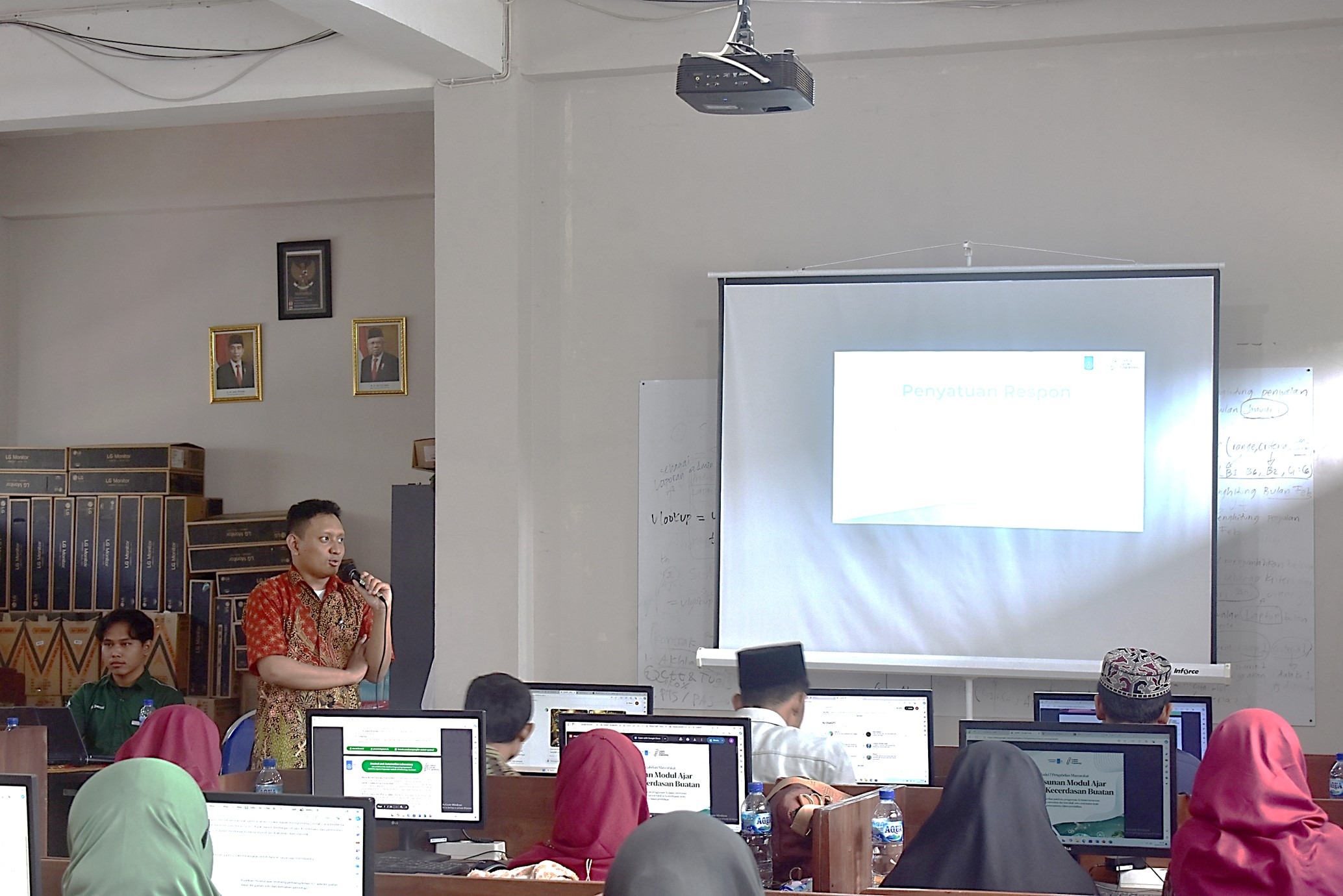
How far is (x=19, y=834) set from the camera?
8.44ft

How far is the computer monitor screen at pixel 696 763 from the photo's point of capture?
131 inches

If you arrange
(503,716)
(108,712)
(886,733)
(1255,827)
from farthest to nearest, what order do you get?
(108,712) → (886,733) → (503,716) → (1255,827)

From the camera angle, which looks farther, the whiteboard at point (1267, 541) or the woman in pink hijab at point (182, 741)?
the whiteboard at point (1267, 541)

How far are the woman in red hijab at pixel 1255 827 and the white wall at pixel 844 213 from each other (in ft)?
8.45

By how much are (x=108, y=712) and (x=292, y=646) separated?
128cm

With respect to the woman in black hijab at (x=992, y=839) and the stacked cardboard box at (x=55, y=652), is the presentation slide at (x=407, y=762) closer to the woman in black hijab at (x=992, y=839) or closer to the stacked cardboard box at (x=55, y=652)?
the woman in black hijab at (x=992, y=839)

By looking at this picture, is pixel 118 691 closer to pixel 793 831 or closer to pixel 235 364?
pixel 235 364

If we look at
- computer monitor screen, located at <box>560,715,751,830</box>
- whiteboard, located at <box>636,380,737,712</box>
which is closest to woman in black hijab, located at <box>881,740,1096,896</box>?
computer monitor screen, located at <box>560,715,751,830</box>

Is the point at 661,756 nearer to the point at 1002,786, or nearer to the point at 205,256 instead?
the point at 1002,786

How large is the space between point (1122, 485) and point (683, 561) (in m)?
1.71

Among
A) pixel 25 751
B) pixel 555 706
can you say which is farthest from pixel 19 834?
pixel 555 706

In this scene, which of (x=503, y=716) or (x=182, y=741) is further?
(x=503, y=716)

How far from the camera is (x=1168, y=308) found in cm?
496

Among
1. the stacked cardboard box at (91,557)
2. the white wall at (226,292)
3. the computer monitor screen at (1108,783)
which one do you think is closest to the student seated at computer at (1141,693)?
the computer monitor screen at (1108,783)
